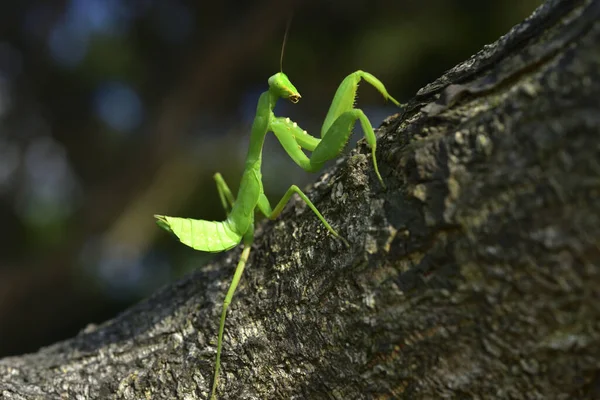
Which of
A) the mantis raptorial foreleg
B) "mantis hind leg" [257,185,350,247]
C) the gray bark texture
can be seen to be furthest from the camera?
the mantis raptorial foreleg

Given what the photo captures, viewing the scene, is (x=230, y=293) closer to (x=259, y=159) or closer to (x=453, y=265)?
(x=259, y=159)

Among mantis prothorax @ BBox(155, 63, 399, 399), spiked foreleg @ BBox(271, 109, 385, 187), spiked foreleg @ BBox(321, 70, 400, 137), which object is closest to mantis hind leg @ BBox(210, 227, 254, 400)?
mantis prothorax @ BBox(155, 63, 399, 399)

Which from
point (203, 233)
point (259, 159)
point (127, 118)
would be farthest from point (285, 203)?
point (127, 118)

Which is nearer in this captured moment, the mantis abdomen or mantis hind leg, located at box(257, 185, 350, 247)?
mantis hind leg, located at box(257, 185, 350, 247)

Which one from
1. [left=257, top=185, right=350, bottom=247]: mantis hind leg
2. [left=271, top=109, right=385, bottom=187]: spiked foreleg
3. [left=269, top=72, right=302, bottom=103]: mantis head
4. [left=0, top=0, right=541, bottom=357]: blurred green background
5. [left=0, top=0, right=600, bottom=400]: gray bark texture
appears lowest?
[left=0, top=0, right=600, bottom=400]: gray bark texture

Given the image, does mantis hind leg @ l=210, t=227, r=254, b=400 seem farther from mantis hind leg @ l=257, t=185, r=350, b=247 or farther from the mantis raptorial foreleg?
the mantis raptorial foreleg

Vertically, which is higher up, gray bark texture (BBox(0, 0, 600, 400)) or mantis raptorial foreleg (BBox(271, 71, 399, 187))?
mantis raptorial foreleg (BBox(271, 71, 399, 187))

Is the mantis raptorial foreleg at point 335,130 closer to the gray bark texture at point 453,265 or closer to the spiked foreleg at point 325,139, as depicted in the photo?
the spiked foreleg at point 325,139
